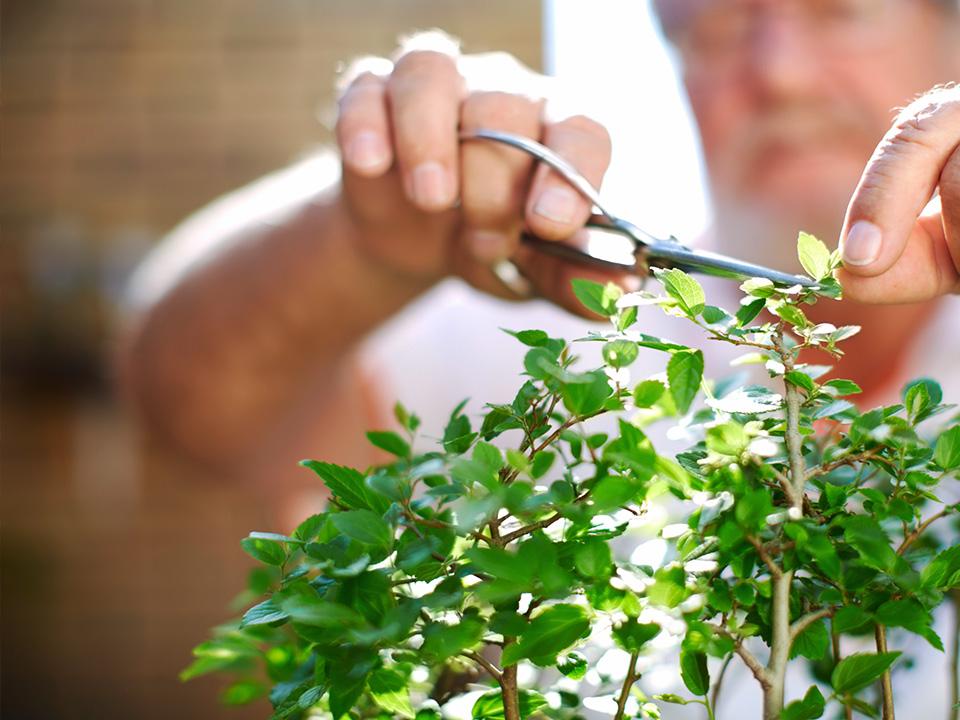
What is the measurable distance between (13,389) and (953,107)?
3.16 metres

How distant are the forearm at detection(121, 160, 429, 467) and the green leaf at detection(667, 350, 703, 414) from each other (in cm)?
63

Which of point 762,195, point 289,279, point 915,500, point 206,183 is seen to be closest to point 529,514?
point 915,500

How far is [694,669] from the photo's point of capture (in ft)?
1.18

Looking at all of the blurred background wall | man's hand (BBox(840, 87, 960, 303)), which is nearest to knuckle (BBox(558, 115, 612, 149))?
man's hand (BBox(840, 87, 960, 303))

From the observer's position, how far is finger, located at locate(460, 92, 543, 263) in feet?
2.16

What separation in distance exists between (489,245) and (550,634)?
16.9 inches

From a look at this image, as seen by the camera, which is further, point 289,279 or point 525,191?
point 289,279

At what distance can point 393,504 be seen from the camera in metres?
0.35

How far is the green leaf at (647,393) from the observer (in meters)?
0.35

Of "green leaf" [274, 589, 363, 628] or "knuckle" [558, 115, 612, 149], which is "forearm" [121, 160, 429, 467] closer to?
"knuckle" [558, 115, 612, 149]

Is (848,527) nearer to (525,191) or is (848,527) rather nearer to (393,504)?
(393,504)

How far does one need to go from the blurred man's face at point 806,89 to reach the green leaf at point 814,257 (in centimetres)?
96

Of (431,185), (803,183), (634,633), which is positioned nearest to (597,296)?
(634,633)

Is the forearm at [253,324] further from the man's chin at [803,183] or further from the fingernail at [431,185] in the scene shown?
the man's chin at [803,183]
